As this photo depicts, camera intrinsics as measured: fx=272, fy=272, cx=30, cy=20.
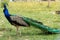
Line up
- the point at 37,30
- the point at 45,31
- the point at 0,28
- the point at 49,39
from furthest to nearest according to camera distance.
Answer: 1. the point at 0,28
2. the point at 37,30
3. the point at 45,31
4. the point at 49,39

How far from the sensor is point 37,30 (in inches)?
361

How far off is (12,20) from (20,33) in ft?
2.19

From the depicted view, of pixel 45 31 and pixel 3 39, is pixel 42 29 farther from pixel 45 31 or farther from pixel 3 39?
pixel 3 39

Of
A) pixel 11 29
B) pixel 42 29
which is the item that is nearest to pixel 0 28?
pixel 11 29

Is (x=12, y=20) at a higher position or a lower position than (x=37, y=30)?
higher

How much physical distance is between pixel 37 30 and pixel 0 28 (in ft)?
5.15

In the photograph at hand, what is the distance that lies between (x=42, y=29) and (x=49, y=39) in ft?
2.06

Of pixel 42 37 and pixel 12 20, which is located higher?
pixel 12 20

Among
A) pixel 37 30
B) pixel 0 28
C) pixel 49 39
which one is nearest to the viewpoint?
pixel 49 39

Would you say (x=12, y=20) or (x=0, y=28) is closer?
(x=12, y=20)

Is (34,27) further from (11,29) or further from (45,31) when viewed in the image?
(11,29)

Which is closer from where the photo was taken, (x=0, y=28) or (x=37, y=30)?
(x=37, y=30)

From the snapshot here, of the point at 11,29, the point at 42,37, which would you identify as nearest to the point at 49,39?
the point at 42,37

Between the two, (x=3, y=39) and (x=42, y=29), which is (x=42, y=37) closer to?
(x=42, y=29)
